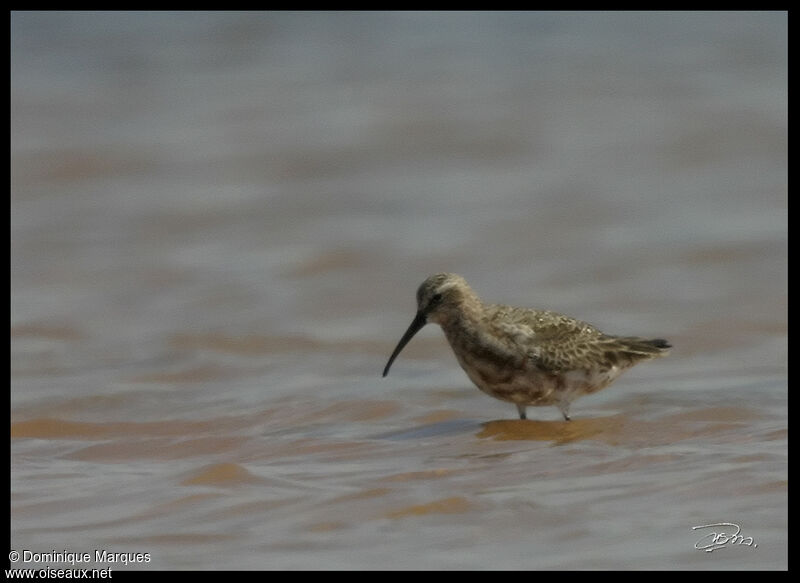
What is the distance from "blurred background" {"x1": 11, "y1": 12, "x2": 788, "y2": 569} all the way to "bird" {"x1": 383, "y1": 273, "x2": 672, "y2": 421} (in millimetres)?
182

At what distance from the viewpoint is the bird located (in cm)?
777

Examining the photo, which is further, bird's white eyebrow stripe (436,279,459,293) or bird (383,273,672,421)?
bird's white eyebrow stripe (436,279,459,293)

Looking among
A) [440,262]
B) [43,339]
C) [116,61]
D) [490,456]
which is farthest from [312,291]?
[116,61]

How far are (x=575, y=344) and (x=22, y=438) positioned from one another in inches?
111

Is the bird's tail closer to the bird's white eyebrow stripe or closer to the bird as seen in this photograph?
the bird

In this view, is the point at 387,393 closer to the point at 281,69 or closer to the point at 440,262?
the point at 440,262

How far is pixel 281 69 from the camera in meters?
16.1

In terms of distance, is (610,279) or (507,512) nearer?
(507,512)
